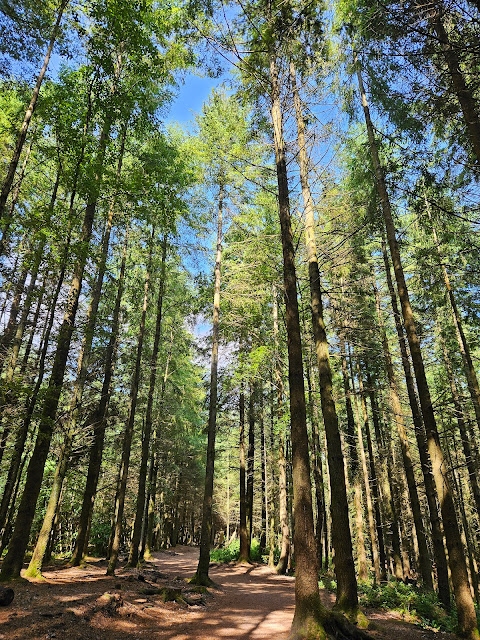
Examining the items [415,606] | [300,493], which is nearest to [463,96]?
[300,493]

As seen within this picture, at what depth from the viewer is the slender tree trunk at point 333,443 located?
266 inches

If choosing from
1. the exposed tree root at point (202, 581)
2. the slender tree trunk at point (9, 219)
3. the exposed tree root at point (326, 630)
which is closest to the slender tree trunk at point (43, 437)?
the slender tree trunk at point (9, 219)

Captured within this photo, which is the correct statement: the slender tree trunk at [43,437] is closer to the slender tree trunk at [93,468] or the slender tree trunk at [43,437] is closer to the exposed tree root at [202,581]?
the slender tree trunk at [93,468]

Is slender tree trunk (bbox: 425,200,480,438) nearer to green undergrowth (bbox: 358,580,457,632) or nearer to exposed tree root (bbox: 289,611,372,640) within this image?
green undergrowth (bbox: 358,580,457,632)

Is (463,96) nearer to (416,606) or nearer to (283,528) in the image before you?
(416,606)

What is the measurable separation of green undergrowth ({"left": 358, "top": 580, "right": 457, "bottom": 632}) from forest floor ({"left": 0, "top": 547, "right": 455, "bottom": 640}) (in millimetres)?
424

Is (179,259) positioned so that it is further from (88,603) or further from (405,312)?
(88,603)

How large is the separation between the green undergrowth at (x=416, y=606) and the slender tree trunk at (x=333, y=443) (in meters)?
2.49

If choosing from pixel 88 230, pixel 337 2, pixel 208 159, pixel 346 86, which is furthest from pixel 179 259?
pixel 337 2

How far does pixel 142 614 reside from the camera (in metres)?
6.60

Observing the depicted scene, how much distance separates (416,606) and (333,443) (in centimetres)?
513

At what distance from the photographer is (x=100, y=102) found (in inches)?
363

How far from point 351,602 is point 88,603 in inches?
192

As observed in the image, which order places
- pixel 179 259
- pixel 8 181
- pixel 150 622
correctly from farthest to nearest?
pixel 179 259 < pixel 8 181 < pixel 150 622
